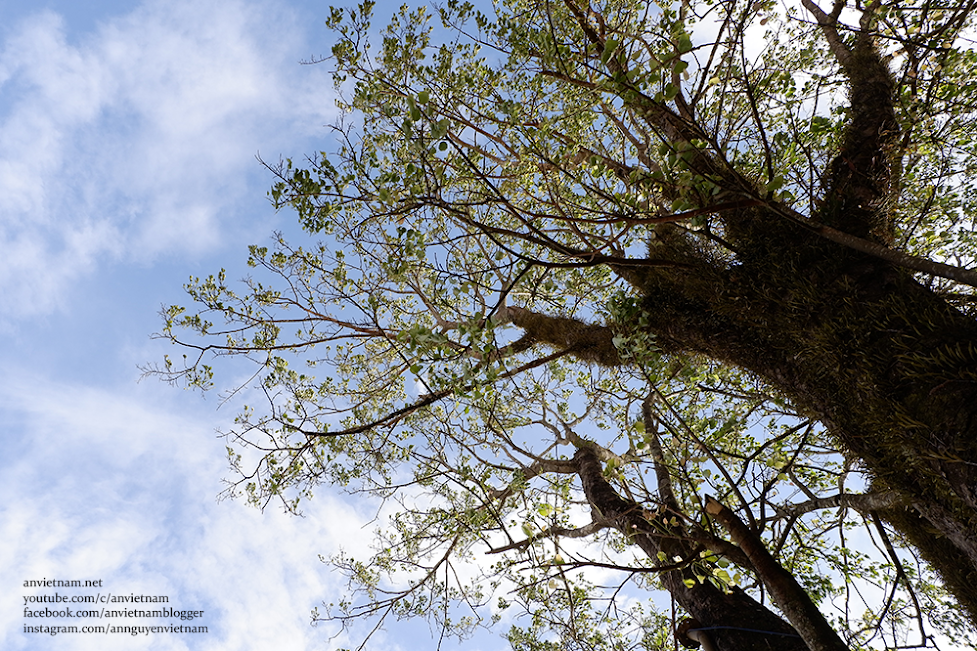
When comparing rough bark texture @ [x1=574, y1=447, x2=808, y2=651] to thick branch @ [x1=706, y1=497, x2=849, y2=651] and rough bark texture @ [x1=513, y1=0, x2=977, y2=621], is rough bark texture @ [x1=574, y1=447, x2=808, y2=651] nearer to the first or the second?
thick branch @ [x1=706, y1=497, x2=849, y2=651]

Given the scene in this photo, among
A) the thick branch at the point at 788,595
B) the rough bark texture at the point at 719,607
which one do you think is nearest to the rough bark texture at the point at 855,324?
the thick branch at the point at 788,595

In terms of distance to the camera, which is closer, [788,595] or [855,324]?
[788,595]

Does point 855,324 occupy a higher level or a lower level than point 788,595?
higher

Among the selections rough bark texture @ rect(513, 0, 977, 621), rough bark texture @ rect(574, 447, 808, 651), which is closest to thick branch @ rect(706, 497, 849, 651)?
rough bark texture @ rect(574, 447, 808, 651)

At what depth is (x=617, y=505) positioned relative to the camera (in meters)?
5.43

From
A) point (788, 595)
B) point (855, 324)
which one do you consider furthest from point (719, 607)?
point (855, 324)

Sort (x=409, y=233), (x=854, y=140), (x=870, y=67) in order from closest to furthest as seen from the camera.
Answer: (x=409, y=233), (x=854, y=140), (x=870, y=67)

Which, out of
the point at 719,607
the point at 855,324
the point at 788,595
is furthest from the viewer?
the point at 719,607

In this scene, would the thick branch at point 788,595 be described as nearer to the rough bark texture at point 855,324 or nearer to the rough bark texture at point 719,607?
the rough bark texture at point 719,607

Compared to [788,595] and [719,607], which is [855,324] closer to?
[788,595]

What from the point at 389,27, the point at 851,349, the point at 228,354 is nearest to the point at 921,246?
the point at 851,349

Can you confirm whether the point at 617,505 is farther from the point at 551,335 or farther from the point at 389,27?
the point at 389,27

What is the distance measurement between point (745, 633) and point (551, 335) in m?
3.03

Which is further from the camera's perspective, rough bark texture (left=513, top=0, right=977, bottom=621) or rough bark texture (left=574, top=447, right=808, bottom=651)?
rough bark texture (left=574, top=447, right=808, bottom=651)
